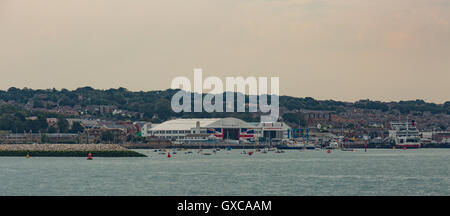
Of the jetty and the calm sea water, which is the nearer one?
the calm sea water

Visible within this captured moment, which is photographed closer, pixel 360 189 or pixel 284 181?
pixel 360 189

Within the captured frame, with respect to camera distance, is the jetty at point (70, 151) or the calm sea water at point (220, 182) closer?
the calm sea water at point (220, 182)

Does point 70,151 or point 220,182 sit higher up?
point 70,151

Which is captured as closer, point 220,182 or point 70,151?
point 220,182

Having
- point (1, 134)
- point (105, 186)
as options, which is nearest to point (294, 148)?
point (1, 134)

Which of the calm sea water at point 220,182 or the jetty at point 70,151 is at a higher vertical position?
the jetty at point 70,151

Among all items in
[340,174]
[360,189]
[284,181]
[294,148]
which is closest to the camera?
[360,189]

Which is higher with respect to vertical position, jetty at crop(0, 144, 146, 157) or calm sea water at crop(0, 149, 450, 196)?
jetty at crop(0, 144, 146, 157)

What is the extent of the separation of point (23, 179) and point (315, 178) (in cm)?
2436
